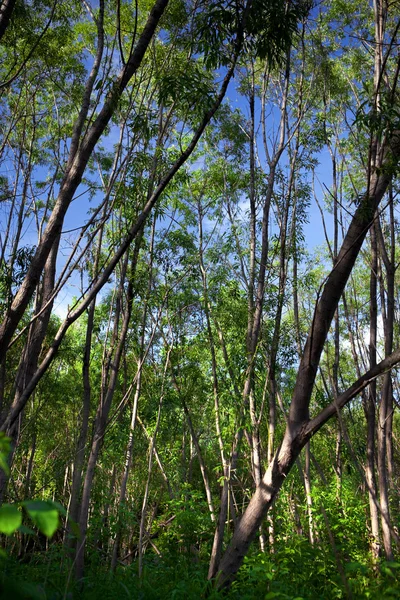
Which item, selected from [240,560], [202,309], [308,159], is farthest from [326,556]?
[308,159]

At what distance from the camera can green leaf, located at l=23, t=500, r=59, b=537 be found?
0.57 m

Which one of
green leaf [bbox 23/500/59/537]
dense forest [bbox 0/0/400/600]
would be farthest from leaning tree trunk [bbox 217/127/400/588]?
green leaf [bbox 23/500/59/537]

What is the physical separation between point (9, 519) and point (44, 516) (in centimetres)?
4

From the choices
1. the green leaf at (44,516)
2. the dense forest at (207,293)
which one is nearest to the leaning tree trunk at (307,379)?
the dense forest at (207,293)

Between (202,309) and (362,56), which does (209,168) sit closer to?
(202,309)

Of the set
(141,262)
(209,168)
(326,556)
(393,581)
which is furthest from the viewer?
(141,262)

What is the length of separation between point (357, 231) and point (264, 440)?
7.17 metres

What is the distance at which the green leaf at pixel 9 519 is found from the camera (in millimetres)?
551

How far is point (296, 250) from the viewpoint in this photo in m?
7.02

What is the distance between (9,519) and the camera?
58 cm

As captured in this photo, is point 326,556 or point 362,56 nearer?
point 326,556

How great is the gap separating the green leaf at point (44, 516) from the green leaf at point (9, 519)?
0.05ft

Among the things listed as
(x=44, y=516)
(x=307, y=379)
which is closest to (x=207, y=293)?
(x=307, y=379)

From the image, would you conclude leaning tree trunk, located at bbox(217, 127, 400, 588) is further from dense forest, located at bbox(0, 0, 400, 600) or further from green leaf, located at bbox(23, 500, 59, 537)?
green leaf, located at bbox(23, 500, 59, 537)
